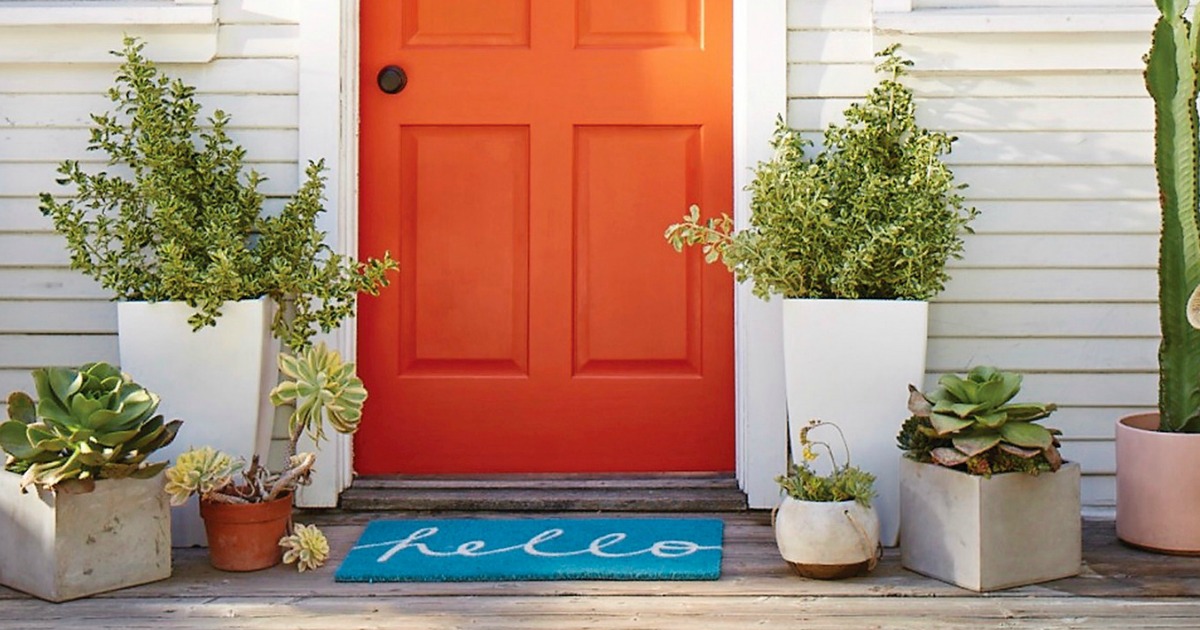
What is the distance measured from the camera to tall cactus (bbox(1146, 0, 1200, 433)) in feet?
8.46

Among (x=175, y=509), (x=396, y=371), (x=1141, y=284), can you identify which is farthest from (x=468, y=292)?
(x=1141, y=284)

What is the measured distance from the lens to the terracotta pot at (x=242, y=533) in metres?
2.41

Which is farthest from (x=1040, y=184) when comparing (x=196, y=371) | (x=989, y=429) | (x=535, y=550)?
(x=196, y=371)

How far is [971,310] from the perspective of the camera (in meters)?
2.96

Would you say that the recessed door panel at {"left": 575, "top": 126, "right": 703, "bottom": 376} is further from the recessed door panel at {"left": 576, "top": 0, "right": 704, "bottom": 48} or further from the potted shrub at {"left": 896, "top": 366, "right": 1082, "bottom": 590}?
the potted shrub at {"left": 896, "top": 366, "right": 1082, "bottom": 590}

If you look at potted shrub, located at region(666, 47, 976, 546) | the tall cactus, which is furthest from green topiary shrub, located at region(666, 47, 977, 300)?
the tall cactus

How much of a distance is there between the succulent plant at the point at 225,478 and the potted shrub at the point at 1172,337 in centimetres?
169

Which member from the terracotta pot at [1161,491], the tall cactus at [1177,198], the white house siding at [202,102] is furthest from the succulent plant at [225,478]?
the tall cactus at [1177,198]

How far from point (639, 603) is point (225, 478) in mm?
846

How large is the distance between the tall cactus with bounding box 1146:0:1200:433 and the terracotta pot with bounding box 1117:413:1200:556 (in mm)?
87

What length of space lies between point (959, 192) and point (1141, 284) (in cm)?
49

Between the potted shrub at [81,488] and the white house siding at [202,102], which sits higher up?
the white house siding at [202,102]

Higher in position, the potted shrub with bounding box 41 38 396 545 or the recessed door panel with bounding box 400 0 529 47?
the recessed door panel with bounding box 400 0 529 47

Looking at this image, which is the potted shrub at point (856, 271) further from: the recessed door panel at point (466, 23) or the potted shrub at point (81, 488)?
the potted shrub at point (81, 488)
